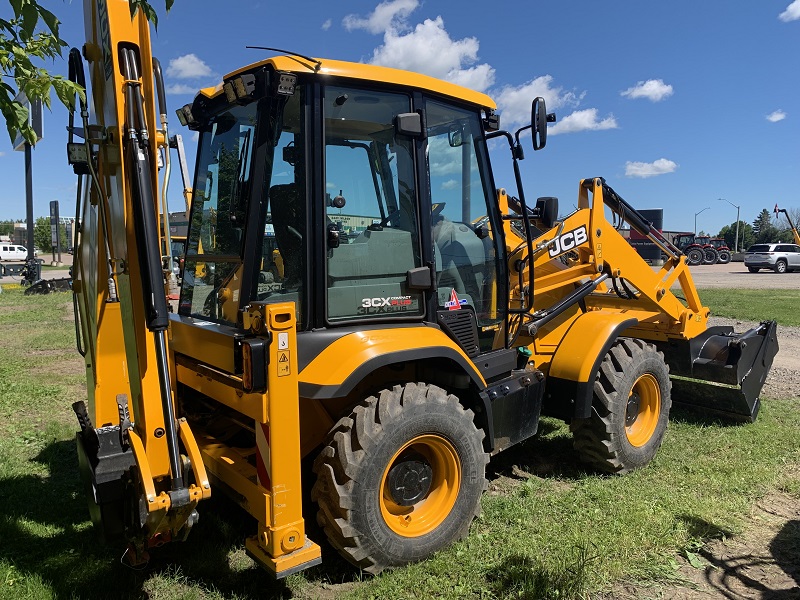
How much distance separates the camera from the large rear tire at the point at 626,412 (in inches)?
175

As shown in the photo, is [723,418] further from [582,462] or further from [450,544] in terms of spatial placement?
[450,544]

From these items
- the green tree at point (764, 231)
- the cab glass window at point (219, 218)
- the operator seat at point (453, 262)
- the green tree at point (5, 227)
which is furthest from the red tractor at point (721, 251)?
the green tree at point (5, 227)

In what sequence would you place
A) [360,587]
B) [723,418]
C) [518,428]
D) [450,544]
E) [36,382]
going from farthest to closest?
[36,382]
[723,418]
[518,428]
[450,544]
[360,587]

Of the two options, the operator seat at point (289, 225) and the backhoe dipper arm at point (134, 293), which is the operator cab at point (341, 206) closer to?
the operator seat at point (289, 225)

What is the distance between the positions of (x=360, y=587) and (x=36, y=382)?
20.3ft

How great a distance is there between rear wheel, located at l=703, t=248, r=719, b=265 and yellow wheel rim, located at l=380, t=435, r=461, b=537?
1440 inches

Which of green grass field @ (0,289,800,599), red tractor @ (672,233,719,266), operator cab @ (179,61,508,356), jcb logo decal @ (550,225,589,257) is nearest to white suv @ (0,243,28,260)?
green grass field @ (0,289,800,599)

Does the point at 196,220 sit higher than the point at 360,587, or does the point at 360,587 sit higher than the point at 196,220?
the point at 196,220

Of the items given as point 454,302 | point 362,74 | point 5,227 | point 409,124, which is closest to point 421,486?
point 454,302

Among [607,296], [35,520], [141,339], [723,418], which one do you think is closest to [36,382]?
[35,520]

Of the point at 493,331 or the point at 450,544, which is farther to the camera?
the point at 493,331

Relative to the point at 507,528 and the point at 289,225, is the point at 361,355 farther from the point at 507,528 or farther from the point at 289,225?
the point at 507,528

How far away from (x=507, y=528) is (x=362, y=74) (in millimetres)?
2844

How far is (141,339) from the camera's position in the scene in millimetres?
2727
